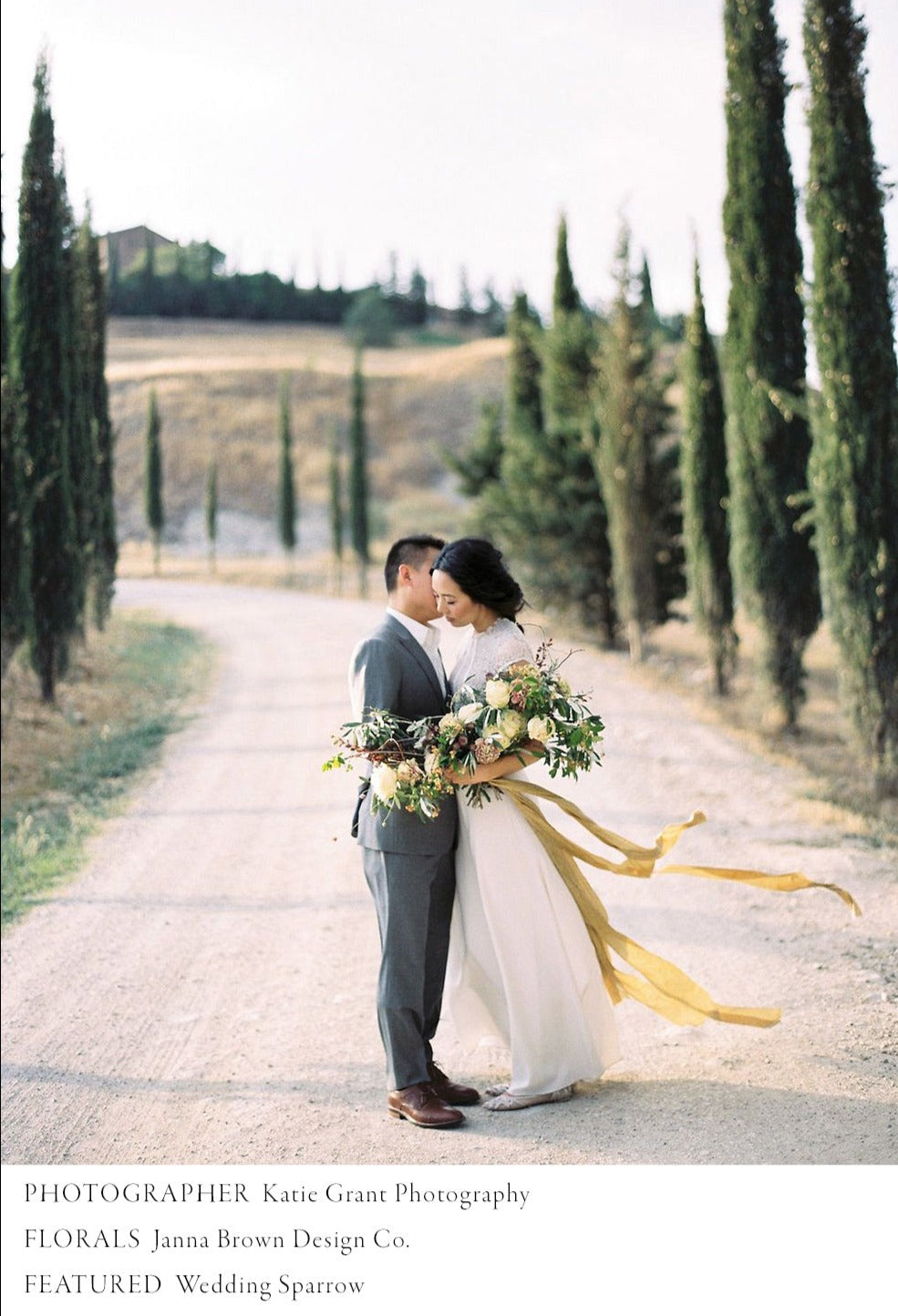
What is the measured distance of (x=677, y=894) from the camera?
5.54 metres

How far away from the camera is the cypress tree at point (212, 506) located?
32.4 feet

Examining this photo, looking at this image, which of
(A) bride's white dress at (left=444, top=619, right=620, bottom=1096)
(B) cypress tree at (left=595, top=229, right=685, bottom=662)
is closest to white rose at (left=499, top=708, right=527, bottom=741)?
(A) bride's white dress at (left=444, top=619, right=620, bottom=1096)

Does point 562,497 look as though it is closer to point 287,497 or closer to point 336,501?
point 287,497

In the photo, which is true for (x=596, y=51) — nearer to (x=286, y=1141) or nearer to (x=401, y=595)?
(x=401, y=595)

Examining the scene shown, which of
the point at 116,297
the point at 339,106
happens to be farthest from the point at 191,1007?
the point at 116,297

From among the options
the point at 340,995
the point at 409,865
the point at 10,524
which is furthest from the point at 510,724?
the point at 10,524

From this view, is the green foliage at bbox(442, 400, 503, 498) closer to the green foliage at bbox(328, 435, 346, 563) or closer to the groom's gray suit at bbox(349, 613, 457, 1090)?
the green foliage at bbox(328, 435, 346, 563)

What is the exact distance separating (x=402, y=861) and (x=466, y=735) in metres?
0.42

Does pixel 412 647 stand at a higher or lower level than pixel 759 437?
lower

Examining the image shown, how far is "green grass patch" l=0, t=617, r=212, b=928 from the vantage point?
659cm

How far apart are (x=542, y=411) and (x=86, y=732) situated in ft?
34.4

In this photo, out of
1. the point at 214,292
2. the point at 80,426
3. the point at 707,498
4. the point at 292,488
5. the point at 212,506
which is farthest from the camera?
the point at 292,488

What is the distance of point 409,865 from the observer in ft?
11.3

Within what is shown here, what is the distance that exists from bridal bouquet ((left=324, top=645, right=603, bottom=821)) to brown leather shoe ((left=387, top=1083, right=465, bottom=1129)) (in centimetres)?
78
